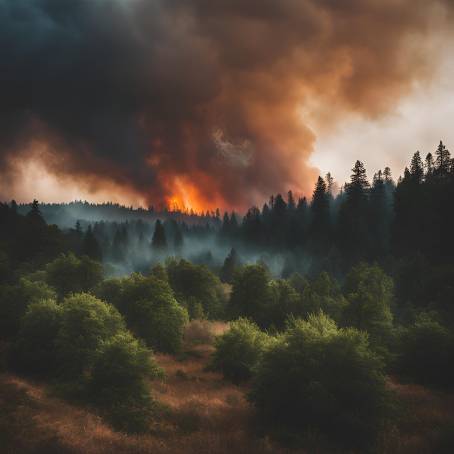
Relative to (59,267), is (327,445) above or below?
below

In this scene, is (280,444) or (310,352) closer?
(280,444)

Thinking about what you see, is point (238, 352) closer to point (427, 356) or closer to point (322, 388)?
point (322, 388)

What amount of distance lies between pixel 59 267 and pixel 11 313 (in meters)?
19.6

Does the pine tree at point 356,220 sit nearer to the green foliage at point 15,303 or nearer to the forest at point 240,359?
the forest at point 240,359

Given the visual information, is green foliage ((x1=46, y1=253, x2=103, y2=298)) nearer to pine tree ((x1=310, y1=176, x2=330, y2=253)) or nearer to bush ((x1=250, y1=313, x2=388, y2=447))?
bush ((x1=250, y1=313, x2=388, y2=447))

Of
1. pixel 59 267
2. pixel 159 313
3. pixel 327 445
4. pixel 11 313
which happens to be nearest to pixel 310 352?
pixel 327 445

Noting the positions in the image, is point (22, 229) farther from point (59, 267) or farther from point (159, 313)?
point (159, 313)

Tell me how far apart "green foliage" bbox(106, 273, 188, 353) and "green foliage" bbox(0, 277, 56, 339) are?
9.65 metres

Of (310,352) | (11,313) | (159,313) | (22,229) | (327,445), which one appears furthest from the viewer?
(22,229)

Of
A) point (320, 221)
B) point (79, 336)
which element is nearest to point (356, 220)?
point (320, 221)

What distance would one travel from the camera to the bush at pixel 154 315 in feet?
140

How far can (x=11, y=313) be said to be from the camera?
39094mm

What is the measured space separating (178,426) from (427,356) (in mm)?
22903

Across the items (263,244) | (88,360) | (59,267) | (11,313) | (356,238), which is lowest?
(88,360)
